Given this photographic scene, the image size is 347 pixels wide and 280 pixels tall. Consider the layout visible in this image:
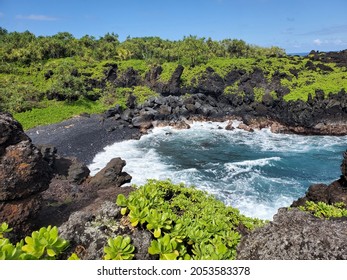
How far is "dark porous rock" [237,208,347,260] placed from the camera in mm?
3596

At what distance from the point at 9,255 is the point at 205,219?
406cm

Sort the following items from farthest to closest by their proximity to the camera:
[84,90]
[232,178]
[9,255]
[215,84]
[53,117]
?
[215,84], [84,90], [53,117], [232,178], [9,255]

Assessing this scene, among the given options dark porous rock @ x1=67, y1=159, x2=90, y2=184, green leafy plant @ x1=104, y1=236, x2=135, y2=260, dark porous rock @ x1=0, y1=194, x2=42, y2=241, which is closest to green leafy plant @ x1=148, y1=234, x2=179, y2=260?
green leafy plant @ x1=104, y1=236, x2=135, y2=260

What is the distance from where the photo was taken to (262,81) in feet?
164

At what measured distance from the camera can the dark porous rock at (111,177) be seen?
17.6 m

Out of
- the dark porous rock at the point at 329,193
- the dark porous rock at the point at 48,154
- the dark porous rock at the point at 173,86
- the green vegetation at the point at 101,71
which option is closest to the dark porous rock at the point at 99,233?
the dark porous rock at the point at 329,193

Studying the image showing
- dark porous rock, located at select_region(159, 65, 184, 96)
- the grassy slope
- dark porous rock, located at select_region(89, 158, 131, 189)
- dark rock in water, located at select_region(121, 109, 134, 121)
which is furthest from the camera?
dark porous rock, located at select_region(159, 65, 184, 96)

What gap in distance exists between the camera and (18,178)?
9.18m

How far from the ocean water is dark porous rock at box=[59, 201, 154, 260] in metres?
14.6

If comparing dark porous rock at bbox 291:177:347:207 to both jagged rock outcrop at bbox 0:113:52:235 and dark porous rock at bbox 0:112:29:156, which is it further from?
dark porous rock at bbox 0:112:29:156

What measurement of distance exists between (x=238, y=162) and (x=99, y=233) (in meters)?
24.3

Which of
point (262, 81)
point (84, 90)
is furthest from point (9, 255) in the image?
point (262, 81)

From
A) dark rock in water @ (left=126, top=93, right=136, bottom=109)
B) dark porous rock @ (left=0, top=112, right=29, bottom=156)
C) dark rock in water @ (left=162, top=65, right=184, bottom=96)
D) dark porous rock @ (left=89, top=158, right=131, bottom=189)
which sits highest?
dark rock in water @ (left=162, top=65, right=184, bottom=96)
